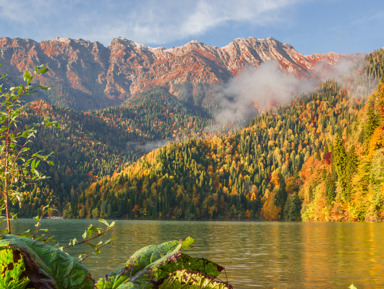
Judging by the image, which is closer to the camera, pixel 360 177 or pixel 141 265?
pixel 141 265

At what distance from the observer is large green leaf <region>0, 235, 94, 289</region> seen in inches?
75.4

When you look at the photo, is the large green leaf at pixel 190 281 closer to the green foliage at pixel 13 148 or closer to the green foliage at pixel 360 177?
the green foliage at pixel 13 148

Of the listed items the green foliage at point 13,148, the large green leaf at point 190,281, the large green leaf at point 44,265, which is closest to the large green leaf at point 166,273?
the large green leaf at point 190,281

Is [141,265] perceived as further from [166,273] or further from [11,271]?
[11,271]

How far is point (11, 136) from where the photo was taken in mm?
4699

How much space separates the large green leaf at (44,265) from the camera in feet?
6.28

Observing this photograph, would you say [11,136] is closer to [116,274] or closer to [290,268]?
[116,274]

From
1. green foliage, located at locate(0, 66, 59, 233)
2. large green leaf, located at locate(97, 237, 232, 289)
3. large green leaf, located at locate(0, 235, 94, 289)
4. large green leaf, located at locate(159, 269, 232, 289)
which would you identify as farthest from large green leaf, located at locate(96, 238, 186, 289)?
green foliage, located at locate(0, 66, 59, 233)

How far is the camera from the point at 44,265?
2039mm

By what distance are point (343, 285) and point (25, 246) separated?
15.5m

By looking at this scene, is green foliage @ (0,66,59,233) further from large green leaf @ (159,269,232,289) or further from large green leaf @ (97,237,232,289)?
large green leaf @ (159,269,232,289)

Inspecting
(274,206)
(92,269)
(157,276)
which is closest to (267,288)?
(92,269)

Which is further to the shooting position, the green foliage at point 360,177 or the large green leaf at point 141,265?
the green foliage at point 360,177

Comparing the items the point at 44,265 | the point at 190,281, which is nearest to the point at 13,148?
the point at 44,265
